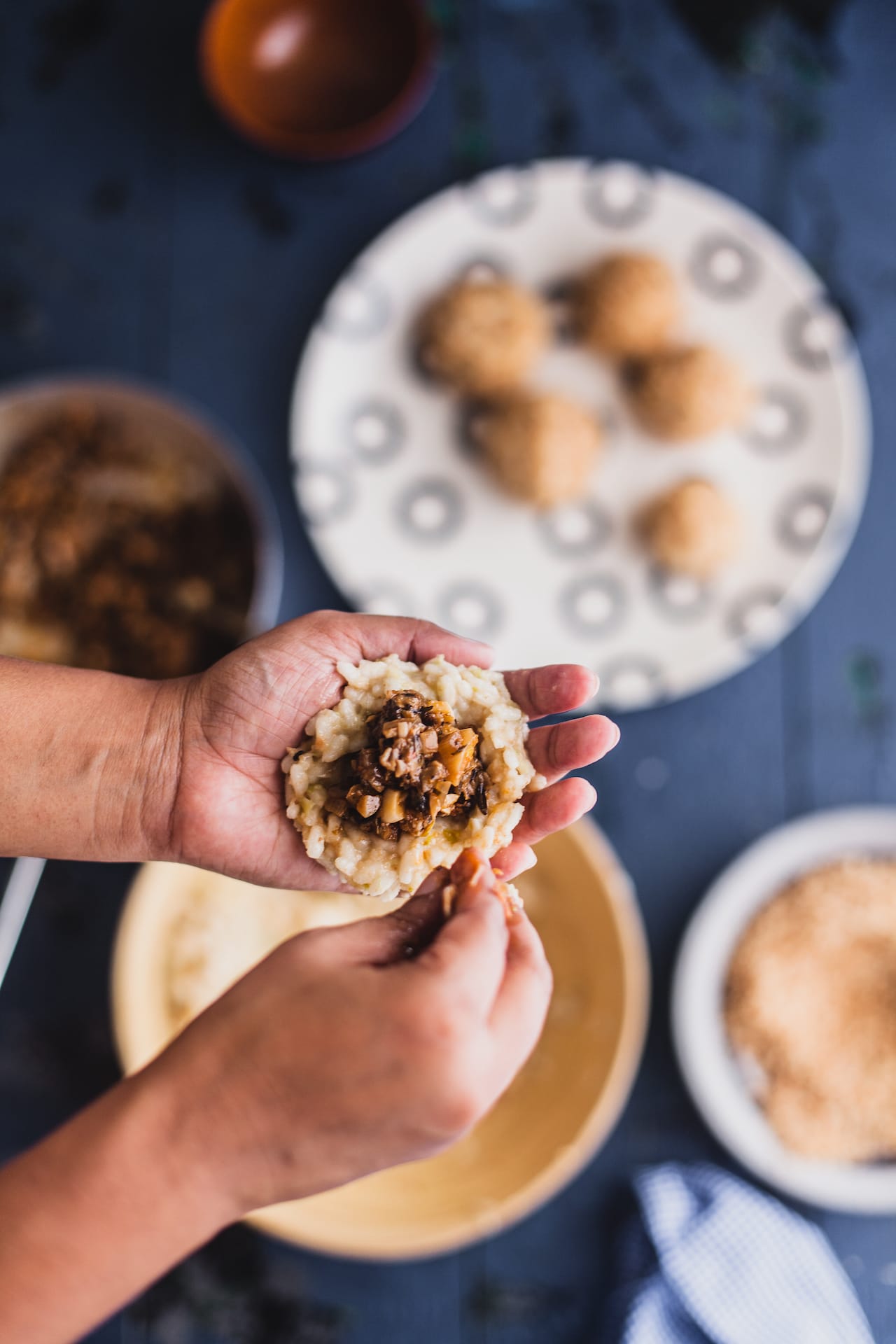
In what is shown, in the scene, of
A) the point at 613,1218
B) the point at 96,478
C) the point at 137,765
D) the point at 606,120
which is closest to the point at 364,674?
the point at 137,765

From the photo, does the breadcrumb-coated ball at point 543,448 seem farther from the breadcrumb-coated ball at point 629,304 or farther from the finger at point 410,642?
the finger at point 410,642

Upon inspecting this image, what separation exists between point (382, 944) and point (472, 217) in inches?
70.8

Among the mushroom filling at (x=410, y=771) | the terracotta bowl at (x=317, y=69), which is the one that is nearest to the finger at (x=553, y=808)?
the mushroom filling at (x=410, y=771)

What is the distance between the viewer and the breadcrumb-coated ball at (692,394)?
2363 millimetres

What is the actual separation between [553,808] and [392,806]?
0.26 m

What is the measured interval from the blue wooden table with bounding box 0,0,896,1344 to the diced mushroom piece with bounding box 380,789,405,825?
108 centimetres

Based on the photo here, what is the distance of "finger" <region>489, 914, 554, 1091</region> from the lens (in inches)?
49.6

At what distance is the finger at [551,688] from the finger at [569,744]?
0.10 feet

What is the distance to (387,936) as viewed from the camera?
4.47ft

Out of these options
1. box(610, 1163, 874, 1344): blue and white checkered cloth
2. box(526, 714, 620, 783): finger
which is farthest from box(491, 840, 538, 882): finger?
box(610, 1163, 874, 1344): blue and white checkered cloth

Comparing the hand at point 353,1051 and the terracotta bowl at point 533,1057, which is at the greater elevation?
the hand at point 353,1051

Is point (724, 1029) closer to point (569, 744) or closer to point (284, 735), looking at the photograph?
point (569, 744)

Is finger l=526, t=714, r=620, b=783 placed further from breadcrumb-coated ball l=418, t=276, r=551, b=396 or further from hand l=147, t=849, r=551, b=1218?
breadcrumb-coated ball l=418, t=276, r=551, b=396

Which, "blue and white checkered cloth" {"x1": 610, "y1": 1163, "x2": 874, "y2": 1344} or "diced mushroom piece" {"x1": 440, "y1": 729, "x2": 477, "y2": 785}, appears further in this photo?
Result: "blue and white checkered cloth" {"x1": 610, "y1": 1163, "x2": 874, "y2": 1344}
